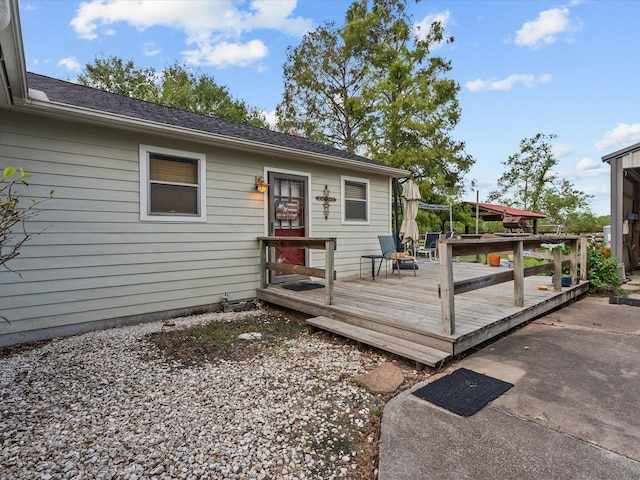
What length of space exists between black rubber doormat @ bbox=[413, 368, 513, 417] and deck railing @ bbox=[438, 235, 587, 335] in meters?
0.44

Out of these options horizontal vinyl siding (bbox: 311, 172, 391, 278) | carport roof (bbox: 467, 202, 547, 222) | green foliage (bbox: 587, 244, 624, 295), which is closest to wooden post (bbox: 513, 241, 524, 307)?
green foliage (bbox: 587, 244, 624, 295)

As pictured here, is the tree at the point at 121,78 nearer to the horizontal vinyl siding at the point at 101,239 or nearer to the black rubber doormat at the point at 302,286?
the horizontal vinyl siding at the point at 101,239

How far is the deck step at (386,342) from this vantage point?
8.80ft

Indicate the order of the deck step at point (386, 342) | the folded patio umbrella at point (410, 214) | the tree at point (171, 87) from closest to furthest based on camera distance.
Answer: the deck step at point (386, 342)
the folded patio umbrella at point (410, 214)
the tree at point (171, 87)

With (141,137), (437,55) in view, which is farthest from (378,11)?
(141,137)

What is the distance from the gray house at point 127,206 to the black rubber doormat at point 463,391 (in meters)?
3.46

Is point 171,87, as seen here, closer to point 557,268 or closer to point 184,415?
point 557,268

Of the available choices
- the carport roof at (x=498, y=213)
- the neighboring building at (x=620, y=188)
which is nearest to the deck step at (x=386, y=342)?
the neighboring building at (x=620, y=188)

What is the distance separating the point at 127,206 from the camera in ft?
13.3

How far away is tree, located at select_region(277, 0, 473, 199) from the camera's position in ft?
42.8

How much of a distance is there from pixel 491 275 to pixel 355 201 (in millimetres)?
3692

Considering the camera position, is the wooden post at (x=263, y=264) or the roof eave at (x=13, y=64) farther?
the wooden post at (x=263, y=264)

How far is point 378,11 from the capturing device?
47.7 ft

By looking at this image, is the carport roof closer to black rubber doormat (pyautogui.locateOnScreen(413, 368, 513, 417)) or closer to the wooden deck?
the wooden deck
